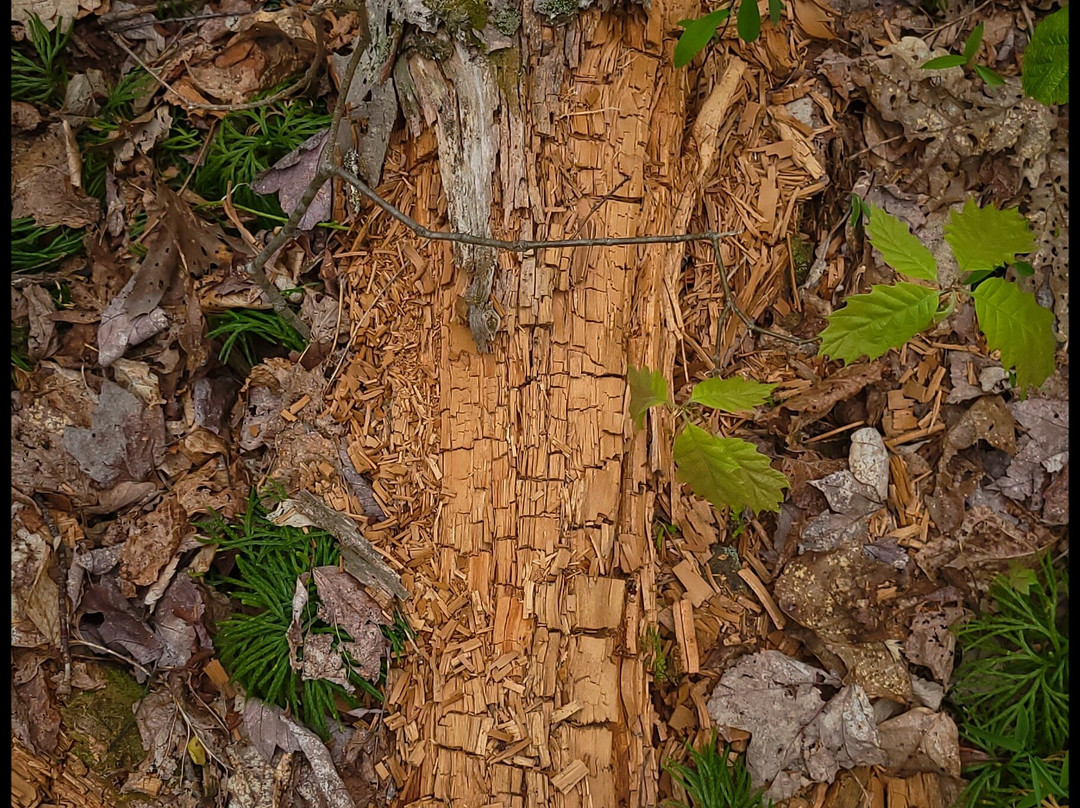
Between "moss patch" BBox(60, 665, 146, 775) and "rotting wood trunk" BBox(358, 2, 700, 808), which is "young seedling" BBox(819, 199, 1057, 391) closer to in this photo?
"rotting wood trunk" BBox(358, 2, 700, 808)

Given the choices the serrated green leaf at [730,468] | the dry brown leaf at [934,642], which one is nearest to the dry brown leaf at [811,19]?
the serrated green leaf at [730,468]

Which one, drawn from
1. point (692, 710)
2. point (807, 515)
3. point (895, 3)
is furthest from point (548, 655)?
point (895, 3)

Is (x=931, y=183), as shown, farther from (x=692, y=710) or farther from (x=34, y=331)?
(x=34, y=331)

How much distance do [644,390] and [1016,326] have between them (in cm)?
84

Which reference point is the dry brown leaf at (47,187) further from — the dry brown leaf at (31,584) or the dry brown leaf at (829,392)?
the dry brown leaf at (829,392)

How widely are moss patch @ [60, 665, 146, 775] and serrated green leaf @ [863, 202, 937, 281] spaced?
232 centimetres

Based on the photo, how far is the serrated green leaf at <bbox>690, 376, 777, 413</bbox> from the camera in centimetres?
190

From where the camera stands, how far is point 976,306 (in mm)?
1768

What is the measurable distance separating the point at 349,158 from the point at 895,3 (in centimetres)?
182

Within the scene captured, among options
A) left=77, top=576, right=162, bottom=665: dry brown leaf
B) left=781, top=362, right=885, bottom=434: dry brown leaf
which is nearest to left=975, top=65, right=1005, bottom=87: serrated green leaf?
left=781, top=362, right=885, bottom=434: dry brown leaf

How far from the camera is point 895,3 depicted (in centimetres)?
257

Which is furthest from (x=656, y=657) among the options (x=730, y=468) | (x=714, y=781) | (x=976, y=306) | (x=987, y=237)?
(x=987, y=237)

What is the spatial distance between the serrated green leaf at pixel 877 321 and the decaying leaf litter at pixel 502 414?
0.53 m

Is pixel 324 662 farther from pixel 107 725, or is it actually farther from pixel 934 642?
pixel 934 642
